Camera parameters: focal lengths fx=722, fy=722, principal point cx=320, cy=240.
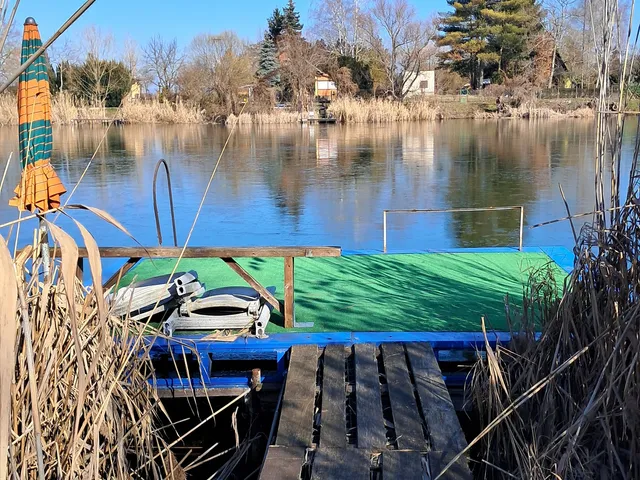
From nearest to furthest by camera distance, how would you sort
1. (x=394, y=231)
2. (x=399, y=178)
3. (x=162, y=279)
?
(x=162, y=279) → (x=394, y=231) → (x=399, y=178)

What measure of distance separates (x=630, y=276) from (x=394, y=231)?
6052 millimetres

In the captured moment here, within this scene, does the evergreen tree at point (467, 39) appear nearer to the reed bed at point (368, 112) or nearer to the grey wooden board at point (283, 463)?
the reed bed at point (368, 112)

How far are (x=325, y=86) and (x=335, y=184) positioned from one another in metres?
24.4

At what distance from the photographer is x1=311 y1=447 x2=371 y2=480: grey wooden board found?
2.44 m

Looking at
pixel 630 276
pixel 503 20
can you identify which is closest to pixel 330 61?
pixel 503 20

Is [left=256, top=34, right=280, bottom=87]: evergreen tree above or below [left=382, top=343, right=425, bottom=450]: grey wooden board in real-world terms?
above

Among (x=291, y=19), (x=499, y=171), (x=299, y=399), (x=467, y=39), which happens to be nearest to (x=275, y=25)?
(x=291, y=19)

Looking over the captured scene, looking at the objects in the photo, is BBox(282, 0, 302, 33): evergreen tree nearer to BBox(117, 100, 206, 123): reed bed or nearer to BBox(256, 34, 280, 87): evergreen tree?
BBox(256, 34, 280, 87): evergreen tree

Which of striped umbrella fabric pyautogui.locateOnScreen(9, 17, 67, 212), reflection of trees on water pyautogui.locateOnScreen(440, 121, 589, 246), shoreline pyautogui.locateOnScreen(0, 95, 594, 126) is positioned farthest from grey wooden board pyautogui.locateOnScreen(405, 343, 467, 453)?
shoreline pyautogui.locateOnScreen(0, 95, 594, 126)

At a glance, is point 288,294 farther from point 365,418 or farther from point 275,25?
point 275,25

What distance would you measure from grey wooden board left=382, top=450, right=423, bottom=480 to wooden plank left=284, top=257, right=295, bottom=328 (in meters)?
1.65

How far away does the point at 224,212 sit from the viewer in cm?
1010

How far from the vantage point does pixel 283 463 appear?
2547 millimetres

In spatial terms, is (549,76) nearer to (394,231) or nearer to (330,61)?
(330,61)
